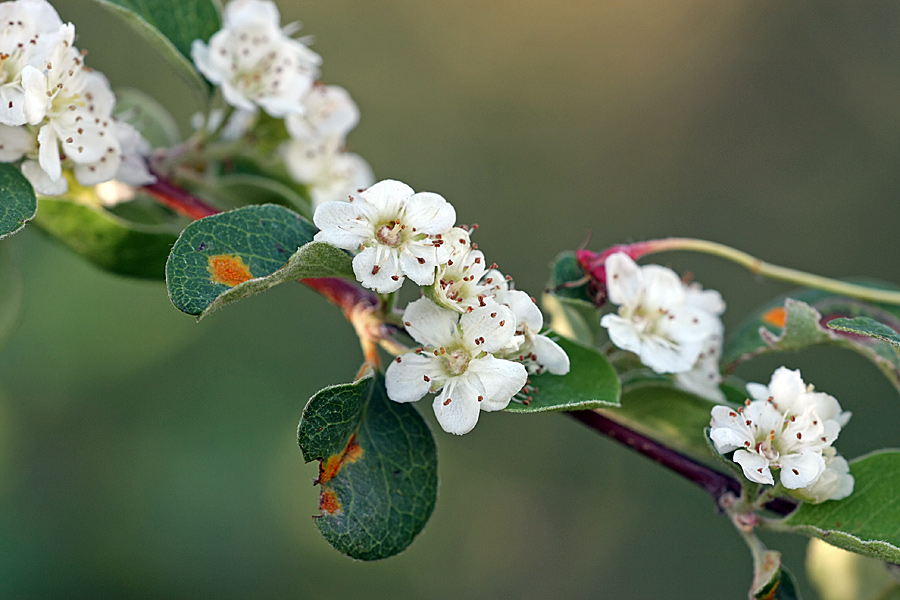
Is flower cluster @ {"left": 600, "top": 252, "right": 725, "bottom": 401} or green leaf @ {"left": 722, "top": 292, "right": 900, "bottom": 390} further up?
green leaf @ {"left": 722, "top": 292, "right": 900, "bottom": 390}

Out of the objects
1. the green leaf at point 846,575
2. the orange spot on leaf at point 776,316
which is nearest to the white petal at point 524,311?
the orange spot on leaf at point 776,316

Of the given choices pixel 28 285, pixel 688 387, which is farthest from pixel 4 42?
pixel 28 285

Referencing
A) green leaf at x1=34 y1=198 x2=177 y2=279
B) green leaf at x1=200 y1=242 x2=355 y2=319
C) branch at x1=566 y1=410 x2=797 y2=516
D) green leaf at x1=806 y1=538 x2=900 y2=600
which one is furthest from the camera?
green leaf at x1=806 y1=538 x2=900 y2=600

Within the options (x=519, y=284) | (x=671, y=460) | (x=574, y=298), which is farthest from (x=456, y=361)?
(x=519, y=284)

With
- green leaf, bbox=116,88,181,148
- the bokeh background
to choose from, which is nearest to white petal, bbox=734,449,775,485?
green leaf, bbox=116,88,181,148

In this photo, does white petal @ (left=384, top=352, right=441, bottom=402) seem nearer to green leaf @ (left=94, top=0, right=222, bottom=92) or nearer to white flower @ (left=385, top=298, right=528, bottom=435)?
white flower @ (left=385, top=298, right=528, bottom=435)

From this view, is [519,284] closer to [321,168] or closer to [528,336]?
[321,168]

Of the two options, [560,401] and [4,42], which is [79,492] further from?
[560,401]
